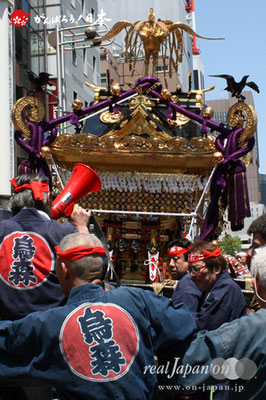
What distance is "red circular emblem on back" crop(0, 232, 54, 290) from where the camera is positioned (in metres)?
2.98

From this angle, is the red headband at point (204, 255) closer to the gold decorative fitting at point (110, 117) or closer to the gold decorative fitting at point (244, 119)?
the gold decorative fitting at point (244, 119)

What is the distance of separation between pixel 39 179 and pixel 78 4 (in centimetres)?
2206

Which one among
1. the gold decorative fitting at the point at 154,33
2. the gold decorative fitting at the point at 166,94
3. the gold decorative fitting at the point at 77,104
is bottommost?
the gold decorative fitting at the point at 77,104

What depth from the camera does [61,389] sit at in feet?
7.38

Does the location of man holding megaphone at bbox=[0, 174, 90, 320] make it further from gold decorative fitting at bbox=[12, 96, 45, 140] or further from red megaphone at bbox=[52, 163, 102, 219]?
gold decorative fitting at bbox=[12, 96, 45, 140]

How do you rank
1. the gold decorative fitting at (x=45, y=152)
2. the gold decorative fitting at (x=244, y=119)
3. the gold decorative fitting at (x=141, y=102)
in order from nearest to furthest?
the gold decorative fitting at (x=244, y=119), the gold decorative fitting at (x=45, y=152), the gold decorative fitting at (x=141, y=102)

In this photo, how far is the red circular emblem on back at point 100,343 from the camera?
218cm

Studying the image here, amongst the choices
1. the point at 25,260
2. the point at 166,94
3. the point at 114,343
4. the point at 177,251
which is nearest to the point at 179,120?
the point at 166,94

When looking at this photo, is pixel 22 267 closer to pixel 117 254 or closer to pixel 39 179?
pixel 39 179

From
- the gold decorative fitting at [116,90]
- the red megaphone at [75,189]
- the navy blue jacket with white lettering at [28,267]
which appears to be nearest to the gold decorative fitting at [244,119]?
the gold decorative fitting at [116,90]

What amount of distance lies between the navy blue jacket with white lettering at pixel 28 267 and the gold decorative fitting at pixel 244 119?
457cm

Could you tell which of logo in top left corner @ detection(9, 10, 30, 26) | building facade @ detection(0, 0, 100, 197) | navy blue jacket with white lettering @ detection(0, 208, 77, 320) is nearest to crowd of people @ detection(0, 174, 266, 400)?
navy blue jacket with white lettering @ detection(0, 208, 77, 320)

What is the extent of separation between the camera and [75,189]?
3.68 m

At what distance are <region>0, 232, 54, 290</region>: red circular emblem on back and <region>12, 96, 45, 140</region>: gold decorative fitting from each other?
4521mm
